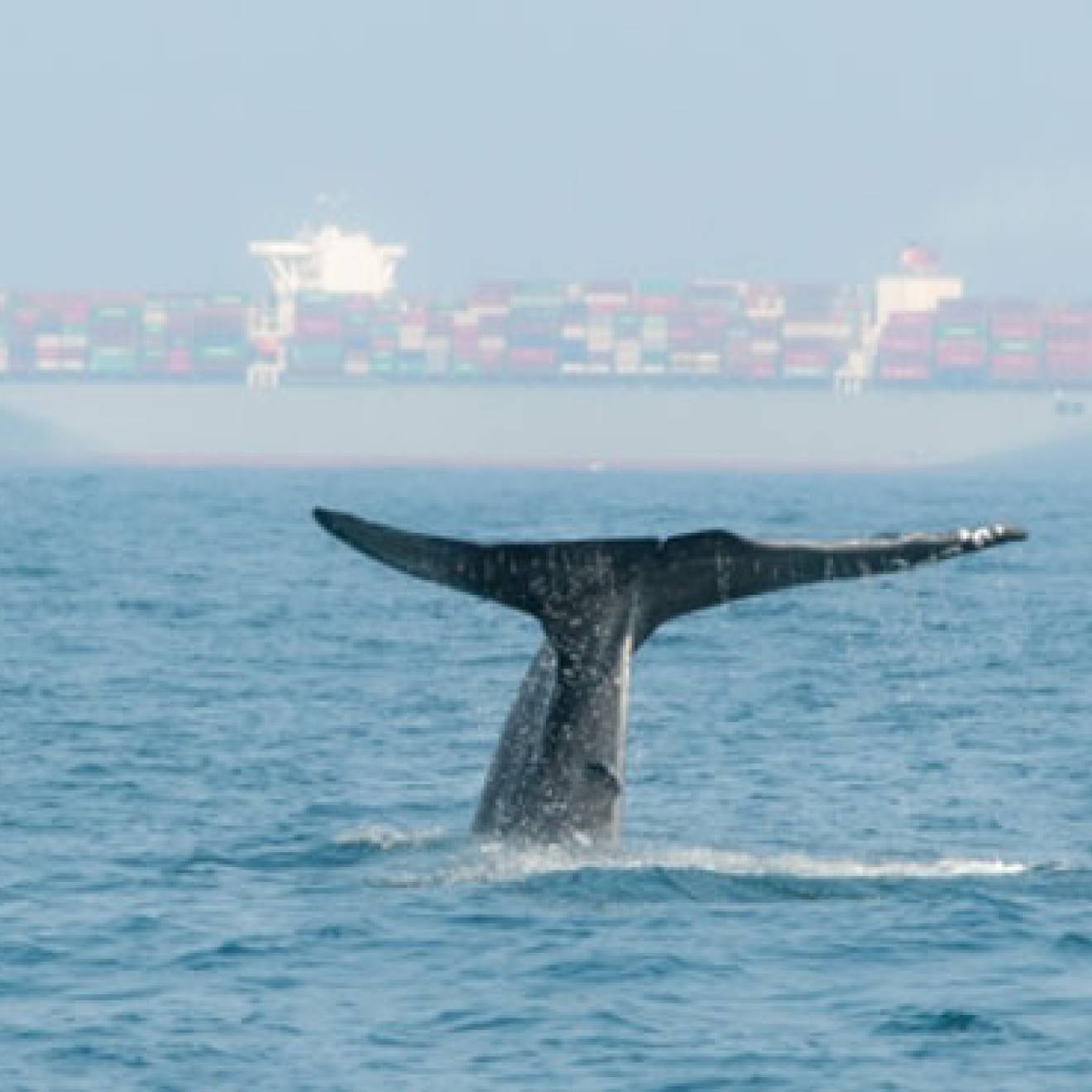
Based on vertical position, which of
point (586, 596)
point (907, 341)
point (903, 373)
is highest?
point (907, 341)

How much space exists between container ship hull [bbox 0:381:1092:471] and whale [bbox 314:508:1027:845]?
155398mm

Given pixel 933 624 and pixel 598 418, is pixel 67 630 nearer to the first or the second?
pixel 933 624

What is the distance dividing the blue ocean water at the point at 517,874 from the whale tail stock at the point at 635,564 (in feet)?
5.19

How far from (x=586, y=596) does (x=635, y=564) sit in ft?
1.24

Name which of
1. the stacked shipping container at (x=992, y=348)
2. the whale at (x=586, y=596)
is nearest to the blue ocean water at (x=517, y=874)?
the whale at (x=586, y=596)

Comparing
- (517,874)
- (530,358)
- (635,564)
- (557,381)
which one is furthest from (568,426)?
(635,564)

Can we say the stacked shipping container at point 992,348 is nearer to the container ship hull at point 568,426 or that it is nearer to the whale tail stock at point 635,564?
the container ship hull at point 568,426

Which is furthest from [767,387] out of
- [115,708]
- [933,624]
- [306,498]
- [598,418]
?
[115,708]

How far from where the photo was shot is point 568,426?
17525 centimetres

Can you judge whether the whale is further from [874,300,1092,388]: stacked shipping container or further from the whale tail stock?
[874,300,1092,388]: stacked shipping container

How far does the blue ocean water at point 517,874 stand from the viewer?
548 inches

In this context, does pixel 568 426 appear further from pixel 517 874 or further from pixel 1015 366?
pixel 517 874

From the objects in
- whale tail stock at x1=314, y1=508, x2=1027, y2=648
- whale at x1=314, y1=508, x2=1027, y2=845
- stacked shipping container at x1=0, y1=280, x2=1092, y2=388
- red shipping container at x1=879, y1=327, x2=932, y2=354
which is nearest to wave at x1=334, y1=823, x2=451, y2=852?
whale at x1=314, y1=508, x2=1027, y2=845

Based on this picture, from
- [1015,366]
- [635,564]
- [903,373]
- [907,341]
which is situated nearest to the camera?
[635,564]
